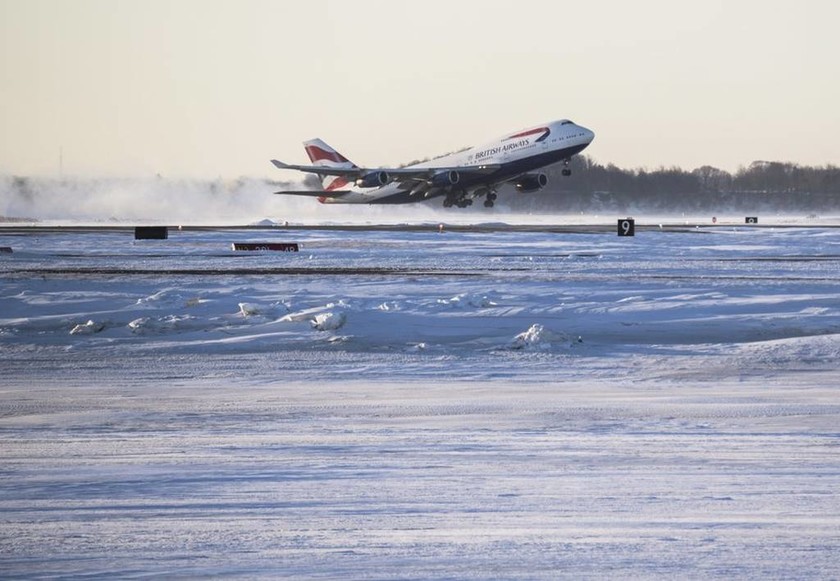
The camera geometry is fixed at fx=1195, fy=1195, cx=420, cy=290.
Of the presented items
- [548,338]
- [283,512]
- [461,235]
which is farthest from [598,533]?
[461,235]

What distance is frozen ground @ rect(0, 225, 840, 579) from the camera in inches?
269

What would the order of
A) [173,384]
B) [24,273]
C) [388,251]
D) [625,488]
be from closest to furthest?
[625,488] → [173,384] → [24,273] → [388,251]

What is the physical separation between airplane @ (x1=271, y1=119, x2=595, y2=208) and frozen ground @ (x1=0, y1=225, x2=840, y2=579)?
43.3m

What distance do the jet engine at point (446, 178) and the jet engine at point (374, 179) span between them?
3184 mm

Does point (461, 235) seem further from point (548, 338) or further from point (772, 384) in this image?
point (772, 384)

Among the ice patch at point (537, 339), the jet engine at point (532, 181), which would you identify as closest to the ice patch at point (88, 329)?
the ice patch at point (537, 339)

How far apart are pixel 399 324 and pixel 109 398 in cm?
779

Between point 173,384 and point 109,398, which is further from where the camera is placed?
point 173,384

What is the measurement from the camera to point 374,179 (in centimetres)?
7450

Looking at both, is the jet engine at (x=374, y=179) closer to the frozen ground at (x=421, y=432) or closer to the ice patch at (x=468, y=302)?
the frozen ground at (x=421, y=432)

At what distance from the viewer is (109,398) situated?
44.3 ft

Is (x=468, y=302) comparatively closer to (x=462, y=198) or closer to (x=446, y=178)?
(x=446, y=178)

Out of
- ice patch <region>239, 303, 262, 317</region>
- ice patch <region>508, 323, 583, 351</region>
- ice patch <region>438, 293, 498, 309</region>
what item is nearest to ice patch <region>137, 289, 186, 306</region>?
ice patch <region>239, 303, 262, 317</region>

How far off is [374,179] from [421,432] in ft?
211
